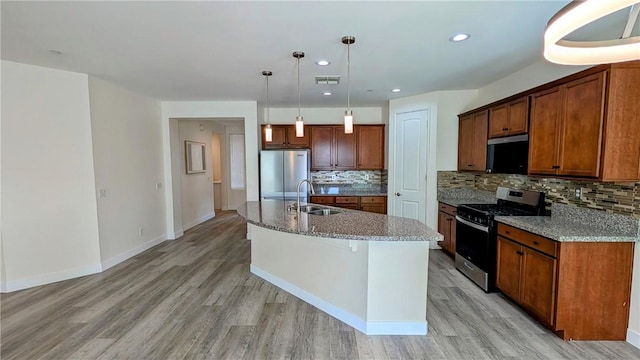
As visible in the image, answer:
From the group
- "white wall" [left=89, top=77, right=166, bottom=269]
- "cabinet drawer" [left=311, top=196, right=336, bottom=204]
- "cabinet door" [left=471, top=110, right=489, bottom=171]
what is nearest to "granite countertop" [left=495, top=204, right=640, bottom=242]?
"cabinet door" [left=471, top=110, right=489, bottom=171]

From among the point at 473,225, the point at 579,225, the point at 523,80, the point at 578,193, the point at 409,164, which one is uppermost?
the point at 523,80

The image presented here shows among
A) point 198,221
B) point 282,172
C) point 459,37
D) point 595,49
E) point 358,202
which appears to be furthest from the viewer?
point 198,221

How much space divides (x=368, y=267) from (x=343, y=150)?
11.4 feet

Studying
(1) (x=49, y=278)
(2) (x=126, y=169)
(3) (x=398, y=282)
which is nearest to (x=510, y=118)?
(3) (x=398, y=282)

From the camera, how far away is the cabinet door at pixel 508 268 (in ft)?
9.15

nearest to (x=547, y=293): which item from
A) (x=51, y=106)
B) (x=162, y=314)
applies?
(x=162, y=314)

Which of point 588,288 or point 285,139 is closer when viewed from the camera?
point 588,288

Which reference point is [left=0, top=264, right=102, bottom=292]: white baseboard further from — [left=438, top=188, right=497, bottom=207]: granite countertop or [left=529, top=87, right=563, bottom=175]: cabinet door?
[left=529, top=87, right=563, bottom=175]: cabinet door

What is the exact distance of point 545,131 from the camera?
2.84 meters

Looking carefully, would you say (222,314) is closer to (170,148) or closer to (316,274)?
(316,274)

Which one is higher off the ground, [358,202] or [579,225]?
[579,225]

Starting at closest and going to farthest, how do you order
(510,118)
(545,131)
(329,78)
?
(545,131) < (510,118) < (329,78)

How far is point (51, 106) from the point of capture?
345 cm

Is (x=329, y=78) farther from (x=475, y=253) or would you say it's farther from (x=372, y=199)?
(x=475, y=253)
